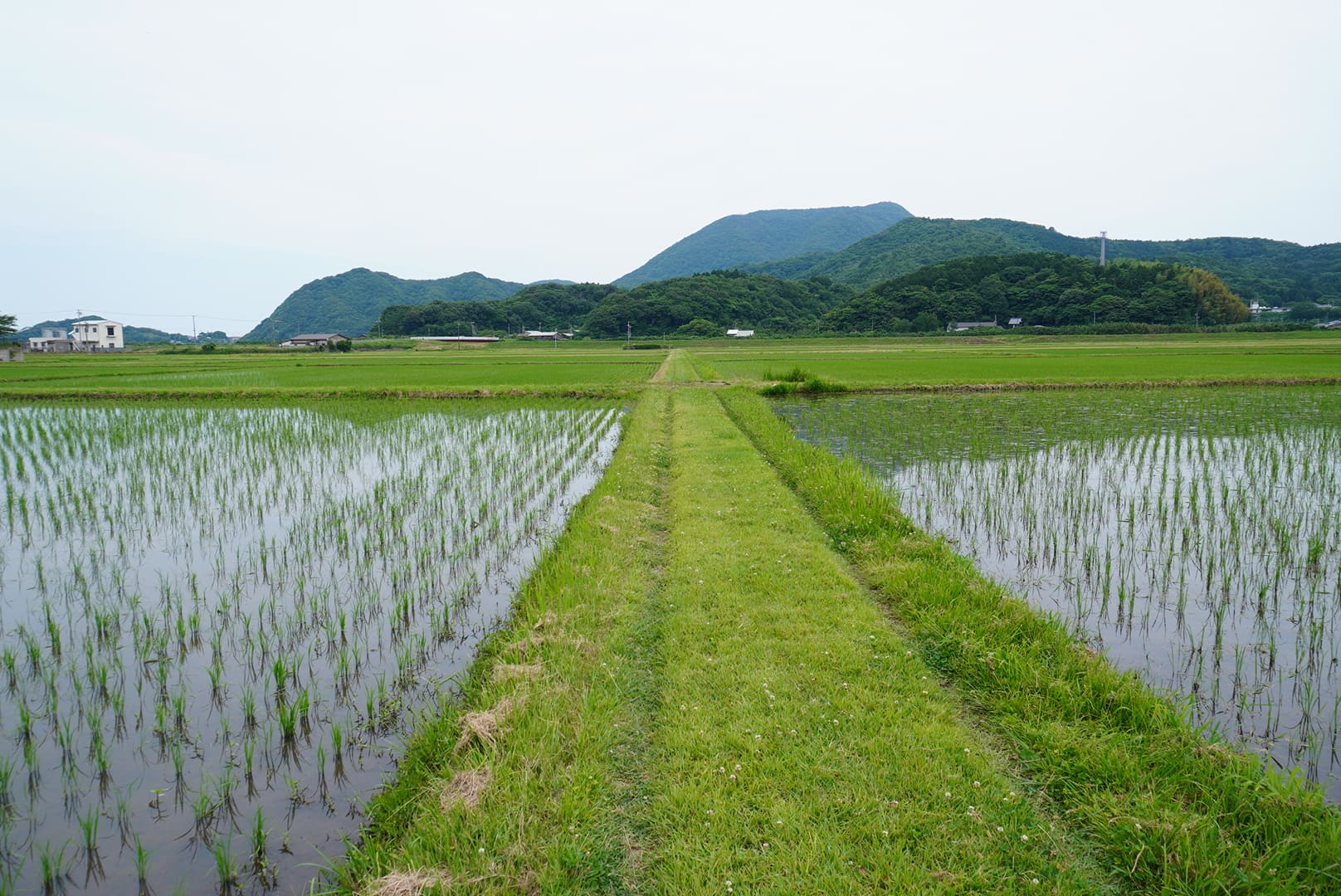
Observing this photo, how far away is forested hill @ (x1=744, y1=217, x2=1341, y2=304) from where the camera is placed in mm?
93812

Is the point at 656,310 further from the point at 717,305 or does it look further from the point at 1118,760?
the point at 1118,760

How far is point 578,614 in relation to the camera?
5.02 metres

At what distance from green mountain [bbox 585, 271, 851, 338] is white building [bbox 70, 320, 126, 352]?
57.2 m

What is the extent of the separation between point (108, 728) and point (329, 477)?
7.04m

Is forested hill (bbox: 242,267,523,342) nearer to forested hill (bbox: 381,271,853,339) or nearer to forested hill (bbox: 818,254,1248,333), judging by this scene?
forested hill (bbox: 381,271,853,339)

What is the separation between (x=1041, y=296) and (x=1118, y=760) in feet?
311

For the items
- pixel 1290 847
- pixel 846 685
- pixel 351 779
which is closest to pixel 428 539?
pixel 351 779

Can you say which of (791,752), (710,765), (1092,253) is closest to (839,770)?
(791,752)

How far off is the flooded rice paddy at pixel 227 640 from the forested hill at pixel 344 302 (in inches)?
5828

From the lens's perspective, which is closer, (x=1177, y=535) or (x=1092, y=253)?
(x=1177, y=535)

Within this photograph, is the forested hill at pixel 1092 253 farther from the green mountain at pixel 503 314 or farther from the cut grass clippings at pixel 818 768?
the cut grass clippings at pixel 818 768

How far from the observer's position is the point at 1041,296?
84.4m

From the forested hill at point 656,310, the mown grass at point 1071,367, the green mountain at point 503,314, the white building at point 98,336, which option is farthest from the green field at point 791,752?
the green mountain at point 503,314

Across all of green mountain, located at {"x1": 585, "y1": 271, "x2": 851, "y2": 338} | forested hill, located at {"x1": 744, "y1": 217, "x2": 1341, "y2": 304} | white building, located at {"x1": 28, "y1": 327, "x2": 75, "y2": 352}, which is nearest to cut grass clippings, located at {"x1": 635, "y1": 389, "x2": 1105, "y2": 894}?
Result: white building, located at {"x1": 28, "y1": 327, "x2": 75, "y2": 352}
